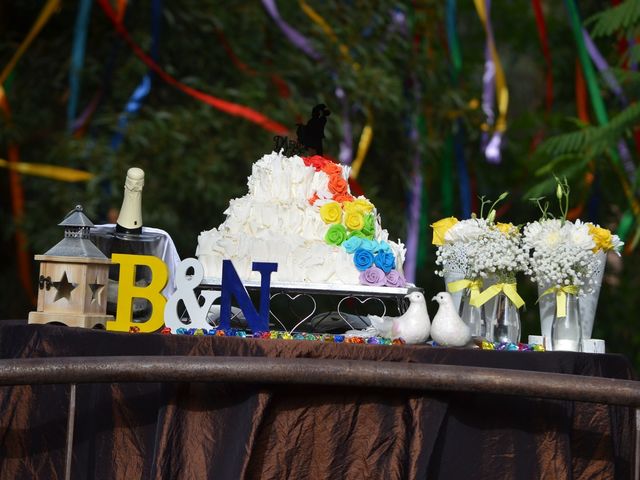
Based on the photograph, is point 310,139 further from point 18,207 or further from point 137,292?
point 18,207

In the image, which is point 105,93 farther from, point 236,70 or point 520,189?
point 520,189

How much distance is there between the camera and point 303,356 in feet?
10.5

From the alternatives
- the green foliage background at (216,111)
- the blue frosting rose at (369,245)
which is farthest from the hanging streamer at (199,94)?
the blue frosting rose at (369,245)

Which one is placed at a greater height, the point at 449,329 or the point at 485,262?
the point at 485,262

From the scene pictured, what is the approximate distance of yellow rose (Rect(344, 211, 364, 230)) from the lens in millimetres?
3861

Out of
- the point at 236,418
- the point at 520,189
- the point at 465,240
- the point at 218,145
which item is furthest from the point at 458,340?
the point at 520,189

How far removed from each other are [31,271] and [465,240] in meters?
6.63

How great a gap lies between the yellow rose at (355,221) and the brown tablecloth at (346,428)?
0.69 m

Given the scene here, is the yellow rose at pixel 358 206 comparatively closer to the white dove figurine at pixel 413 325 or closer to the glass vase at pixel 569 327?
the white dove figurine at pixel 413 325

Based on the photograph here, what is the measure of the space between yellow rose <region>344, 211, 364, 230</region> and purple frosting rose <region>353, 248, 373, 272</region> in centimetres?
14

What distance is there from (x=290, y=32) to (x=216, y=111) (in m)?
1.10

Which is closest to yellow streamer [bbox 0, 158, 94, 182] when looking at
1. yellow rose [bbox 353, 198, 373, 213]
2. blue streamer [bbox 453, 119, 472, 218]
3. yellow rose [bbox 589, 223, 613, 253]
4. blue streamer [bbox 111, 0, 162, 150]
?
blue streamer [bbox 111, 0, 162, 150]

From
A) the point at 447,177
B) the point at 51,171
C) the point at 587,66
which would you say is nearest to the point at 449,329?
the point at 587,66

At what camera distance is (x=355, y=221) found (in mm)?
3863
